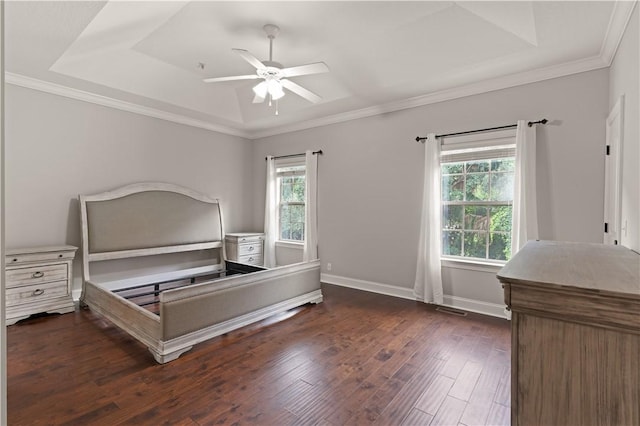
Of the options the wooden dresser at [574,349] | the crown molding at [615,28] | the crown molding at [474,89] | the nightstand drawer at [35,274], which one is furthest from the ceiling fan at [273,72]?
the nightstand drawer at [35,274]

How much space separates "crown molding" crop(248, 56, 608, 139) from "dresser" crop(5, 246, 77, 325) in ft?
12.8

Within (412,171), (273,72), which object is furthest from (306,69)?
(412,171)

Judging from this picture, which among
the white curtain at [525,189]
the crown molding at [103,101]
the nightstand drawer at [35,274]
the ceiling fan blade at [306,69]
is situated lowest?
the nightstand drawer at [35,274]

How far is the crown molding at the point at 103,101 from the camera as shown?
372cm

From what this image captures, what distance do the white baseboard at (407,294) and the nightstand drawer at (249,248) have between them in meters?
1.37

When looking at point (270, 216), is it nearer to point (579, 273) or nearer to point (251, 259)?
point (251, 259)

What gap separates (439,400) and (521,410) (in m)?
1.38

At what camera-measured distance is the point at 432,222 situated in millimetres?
4047

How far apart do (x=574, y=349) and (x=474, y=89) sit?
12.1ft

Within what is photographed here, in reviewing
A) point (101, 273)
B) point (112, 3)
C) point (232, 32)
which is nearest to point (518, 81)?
point (232, 32)

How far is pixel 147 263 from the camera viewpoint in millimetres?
4781

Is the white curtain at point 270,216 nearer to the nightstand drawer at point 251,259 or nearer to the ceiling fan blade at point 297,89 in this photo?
the nightstand drawer at point 251,259

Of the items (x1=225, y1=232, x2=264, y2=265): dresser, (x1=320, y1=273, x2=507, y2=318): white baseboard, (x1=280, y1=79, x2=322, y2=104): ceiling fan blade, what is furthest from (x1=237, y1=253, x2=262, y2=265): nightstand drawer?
(x1=280, y1=79, x2=322, y2=104): ceiling fan blade

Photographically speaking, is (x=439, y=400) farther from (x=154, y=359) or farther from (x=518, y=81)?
(x=518, y=81)
